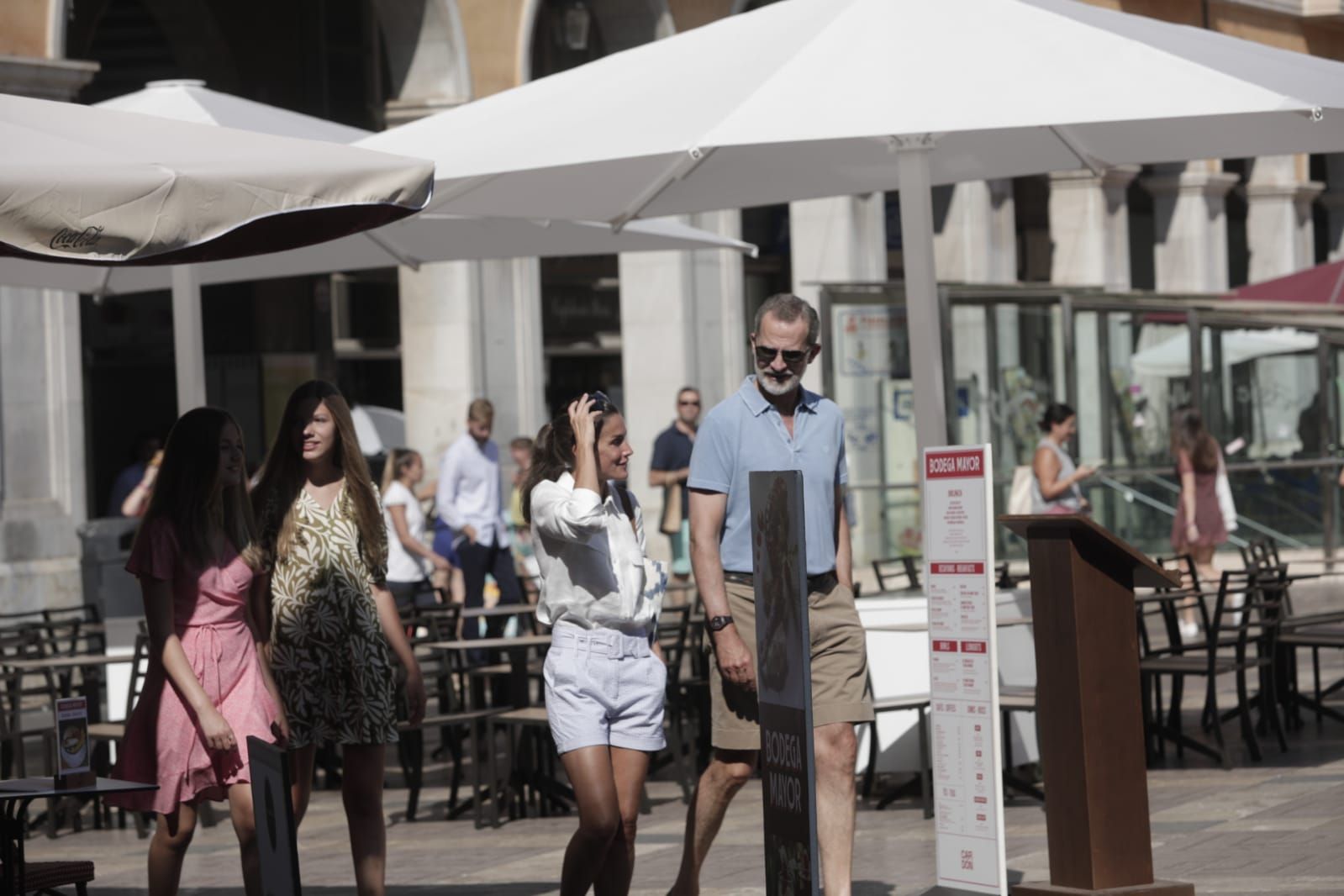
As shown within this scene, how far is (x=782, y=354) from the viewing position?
7.06 metres

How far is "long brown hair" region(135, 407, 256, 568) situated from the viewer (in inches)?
272

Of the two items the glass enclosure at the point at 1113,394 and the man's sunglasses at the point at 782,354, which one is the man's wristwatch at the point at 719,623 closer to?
the man's sunglasses at the point at 782,354

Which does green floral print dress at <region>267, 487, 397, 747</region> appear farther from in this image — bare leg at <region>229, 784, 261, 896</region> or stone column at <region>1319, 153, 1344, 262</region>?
stone column at <region>1319, 153, 1344, 262</region>

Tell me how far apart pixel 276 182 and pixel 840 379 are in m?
13.3

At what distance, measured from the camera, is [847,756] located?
707 centimetres

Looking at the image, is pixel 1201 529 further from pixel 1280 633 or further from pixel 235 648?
pixel 235 648

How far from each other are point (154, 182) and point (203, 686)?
1762mm

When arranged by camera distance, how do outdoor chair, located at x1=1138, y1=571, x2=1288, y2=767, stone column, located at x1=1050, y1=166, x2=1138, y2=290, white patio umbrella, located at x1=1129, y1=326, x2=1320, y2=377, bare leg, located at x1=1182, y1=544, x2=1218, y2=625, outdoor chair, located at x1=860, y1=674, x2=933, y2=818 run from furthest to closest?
stone column, located at x1=1050, y1=166, x2=1138, y2=290
white patio umbrella, located at x1=1129, y1=326, x2=1320, y2=377
bare leg, located at x1=1182, y1=544, x2=1218, y2=625
outdoor chair, located at x1=1138, y1=571, x2=1288, y2=767
outdoor chair, located at x1=860, y1=674, x2=933, y2=818

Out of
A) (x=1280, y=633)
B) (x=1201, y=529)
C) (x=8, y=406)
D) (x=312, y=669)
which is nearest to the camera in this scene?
(x=312, y=669)

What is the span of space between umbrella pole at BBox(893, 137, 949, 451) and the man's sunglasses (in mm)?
1907

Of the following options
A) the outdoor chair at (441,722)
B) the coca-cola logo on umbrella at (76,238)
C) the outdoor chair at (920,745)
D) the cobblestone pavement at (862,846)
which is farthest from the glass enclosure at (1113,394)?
the coca-cola logo on umbrella at (76,238)

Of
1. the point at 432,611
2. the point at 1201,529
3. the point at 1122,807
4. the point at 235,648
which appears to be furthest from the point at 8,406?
the point at 1122,807

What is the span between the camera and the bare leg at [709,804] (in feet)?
23.3

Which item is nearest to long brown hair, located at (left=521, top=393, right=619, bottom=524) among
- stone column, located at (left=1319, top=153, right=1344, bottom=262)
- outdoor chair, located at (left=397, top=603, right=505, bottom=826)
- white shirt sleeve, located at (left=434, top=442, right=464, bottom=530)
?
outdoor chair, located at (left=397, top=603, right=505, bottom=826)
